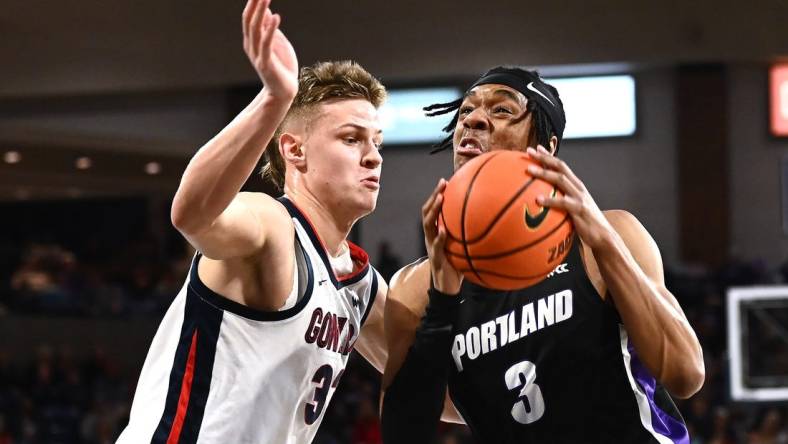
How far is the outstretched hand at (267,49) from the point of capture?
2670mm

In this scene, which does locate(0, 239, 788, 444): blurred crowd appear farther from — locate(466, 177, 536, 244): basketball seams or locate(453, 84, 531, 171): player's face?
locate(466, 177, 536, 244): basketball seams

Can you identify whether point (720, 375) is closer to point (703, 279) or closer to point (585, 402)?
point (703, 279)

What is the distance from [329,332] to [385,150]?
11530 millimetres

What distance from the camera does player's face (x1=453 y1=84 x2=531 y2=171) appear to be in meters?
3.23

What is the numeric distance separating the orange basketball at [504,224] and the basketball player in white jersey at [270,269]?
483 millimetres

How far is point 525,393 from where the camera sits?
3154 mm

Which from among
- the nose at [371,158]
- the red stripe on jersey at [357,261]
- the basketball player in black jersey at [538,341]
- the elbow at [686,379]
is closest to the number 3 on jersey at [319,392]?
the basketball player in black jersey at [538,341]

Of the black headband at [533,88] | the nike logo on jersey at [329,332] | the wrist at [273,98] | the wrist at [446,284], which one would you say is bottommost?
the nike logo on jersey at [329,332]

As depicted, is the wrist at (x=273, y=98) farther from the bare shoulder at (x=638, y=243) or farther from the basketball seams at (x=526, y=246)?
the bare shoulder at (x=638, y=243)

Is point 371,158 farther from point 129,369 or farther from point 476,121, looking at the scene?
point 129,369

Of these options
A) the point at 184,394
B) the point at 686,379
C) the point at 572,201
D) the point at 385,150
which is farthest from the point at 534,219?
the point at 385,150

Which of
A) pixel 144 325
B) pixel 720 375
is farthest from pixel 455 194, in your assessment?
pixel 144 325

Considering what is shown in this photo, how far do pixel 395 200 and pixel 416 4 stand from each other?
14.1ft

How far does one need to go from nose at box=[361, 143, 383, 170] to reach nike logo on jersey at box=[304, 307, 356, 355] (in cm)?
46
